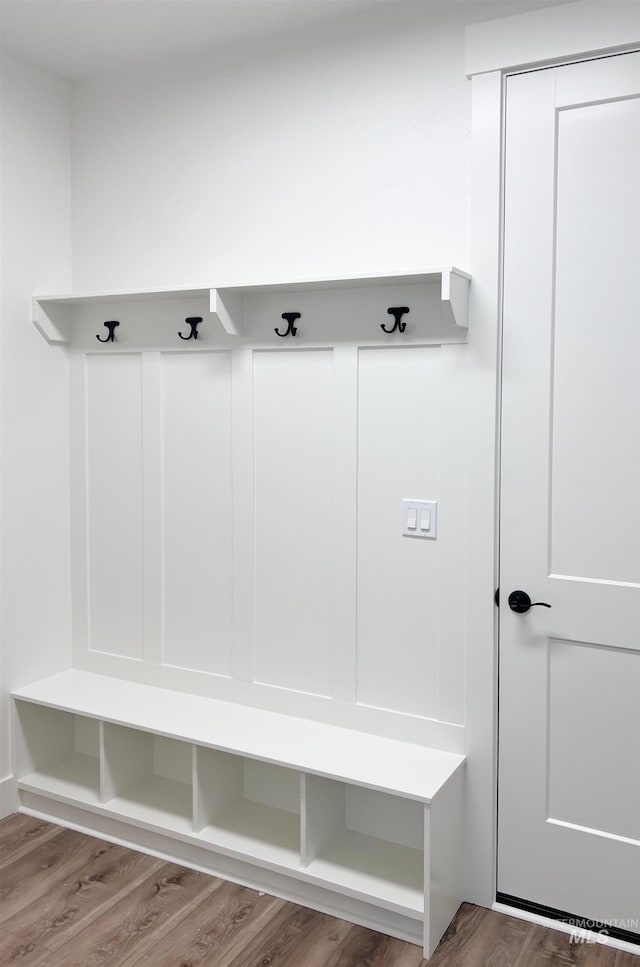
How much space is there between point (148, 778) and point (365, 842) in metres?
0.85

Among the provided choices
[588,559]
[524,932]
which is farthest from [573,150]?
[524,932]

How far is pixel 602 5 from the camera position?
2008mm

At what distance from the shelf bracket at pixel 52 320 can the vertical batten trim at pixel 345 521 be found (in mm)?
1116

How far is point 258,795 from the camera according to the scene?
8.82 ft

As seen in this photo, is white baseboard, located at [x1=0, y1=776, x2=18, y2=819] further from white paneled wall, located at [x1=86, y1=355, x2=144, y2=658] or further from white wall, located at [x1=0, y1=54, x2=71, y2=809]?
white paneled wall, located at [x1=86, y1=355, x2=144, y2=658]

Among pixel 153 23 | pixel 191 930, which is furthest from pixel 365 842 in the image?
pixel 153 23

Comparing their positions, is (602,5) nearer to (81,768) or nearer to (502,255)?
(502,255)

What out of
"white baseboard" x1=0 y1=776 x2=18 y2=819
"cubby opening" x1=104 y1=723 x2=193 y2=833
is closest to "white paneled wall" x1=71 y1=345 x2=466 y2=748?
"cubby opening" x1=104 y1=723 x2=193 y2=833

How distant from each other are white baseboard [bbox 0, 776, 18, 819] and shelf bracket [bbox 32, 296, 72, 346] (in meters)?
1.57

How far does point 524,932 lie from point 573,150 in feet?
6.89

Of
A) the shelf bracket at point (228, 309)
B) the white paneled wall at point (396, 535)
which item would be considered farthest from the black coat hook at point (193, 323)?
the white paneled wall at point (396, 535)

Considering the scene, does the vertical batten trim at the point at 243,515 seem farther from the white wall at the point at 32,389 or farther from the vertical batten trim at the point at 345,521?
the white wall at the point at 32,389

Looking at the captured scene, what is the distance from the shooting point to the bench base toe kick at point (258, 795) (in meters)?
2.21

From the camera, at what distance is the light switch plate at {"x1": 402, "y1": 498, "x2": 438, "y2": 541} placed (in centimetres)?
234
